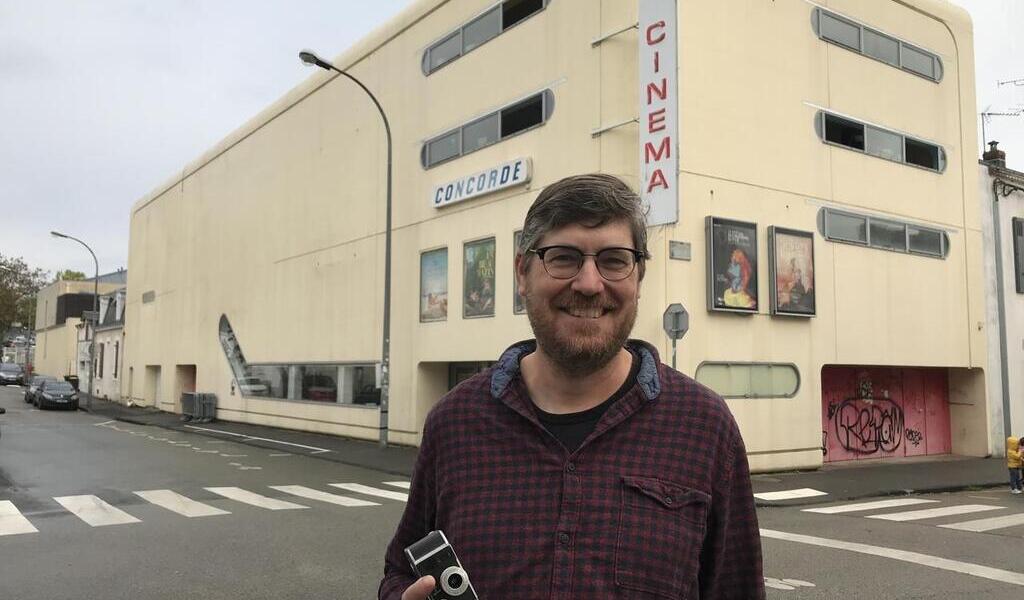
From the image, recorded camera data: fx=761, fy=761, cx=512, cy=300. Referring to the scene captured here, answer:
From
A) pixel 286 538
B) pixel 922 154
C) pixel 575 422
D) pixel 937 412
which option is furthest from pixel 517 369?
pixel 937 412

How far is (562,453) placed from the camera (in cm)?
181

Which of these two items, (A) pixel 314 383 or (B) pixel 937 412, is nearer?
(B) pixel 937 412

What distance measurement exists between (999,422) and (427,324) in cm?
1501

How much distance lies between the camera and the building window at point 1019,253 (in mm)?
20594

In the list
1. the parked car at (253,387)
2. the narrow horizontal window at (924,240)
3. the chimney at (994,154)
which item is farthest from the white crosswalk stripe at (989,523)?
the parked car at (253,387)

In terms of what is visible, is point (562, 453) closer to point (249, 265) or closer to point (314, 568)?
point (314, 568)

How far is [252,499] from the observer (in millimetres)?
11344

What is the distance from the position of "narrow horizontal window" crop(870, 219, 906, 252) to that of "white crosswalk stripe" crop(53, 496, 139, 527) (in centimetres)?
1568

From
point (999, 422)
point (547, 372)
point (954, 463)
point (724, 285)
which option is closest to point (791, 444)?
point (724, 285)

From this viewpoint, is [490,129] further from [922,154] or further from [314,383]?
[922,154]

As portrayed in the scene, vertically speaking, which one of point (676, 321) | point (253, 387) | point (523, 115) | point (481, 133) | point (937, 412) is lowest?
point (937, 412)

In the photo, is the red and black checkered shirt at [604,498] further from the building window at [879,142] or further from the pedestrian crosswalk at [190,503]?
the building window at [879,142]

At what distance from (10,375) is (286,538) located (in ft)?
222

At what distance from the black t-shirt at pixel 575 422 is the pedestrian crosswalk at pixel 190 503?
9.17 m
